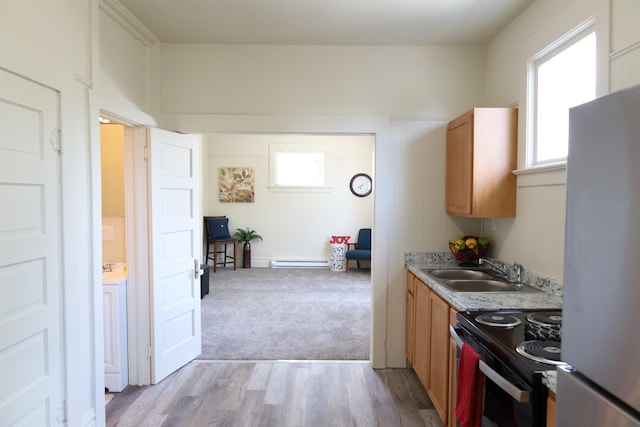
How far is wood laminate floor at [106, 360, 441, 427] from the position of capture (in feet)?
7.35

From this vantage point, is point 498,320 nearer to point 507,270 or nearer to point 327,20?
point 507,270

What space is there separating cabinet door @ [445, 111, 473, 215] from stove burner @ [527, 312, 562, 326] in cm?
95

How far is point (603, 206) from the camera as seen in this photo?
836 millimetres

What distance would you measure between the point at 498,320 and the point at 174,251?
2.40m

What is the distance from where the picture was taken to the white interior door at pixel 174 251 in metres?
2.64

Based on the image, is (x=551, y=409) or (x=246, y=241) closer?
(x=551, y=409)

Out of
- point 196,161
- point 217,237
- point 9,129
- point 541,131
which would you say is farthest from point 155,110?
point 217,237

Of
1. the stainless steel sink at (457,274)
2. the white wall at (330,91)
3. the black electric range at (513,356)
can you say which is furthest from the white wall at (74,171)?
the stainless steel sink at (457,274)

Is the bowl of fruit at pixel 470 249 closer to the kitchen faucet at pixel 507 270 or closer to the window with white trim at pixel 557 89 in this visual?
the kitchen faucet at pixel 507 270

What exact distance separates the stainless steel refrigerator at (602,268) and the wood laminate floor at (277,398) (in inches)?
63.1

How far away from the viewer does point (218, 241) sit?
657 cm

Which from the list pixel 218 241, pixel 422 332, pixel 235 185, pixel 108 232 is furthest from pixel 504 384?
pixel 235 185

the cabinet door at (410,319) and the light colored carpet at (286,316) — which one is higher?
the cabinet door at (410,319)

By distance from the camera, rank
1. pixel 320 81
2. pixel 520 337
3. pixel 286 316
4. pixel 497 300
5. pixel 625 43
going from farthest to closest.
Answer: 1. pixel 286 316
2. pixel 320 81
3. pixel 497 300
4. pixel 625 43
5. pixel 520 337
